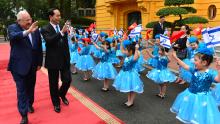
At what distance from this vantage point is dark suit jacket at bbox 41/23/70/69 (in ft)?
19.7

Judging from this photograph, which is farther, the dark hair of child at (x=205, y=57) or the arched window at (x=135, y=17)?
the arched window at (x=135, y=17)

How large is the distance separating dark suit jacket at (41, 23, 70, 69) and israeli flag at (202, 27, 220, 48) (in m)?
2.84

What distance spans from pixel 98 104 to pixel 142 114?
1231 millimetres

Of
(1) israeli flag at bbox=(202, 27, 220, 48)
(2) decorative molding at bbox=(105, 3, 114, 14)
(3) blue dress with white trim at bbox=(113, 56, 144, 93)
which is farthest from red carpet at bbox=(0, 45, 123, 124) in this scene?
(2) decorative molding at bbox=(105, 3, 114, 14)

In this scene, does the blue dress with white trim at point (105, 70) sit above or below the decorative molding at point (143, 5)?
below

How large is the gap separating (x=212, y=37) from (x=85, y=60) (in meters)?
5.69

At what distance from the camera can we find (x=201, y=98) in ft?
14.9

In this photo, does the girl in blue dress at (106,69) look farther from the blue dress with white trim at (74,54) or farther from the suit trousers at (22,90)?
the suit trousers at (22,90)

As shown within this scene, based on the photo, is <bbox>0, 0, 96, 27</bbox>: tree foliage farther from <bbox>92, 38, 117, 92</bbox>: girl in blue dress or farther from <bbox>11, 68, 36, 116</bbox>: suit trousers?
<bbox>11, 68, 36, 116</bbox>: suit trousers

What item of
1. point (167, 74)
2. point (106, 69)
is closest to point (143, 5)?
point (106, 69)

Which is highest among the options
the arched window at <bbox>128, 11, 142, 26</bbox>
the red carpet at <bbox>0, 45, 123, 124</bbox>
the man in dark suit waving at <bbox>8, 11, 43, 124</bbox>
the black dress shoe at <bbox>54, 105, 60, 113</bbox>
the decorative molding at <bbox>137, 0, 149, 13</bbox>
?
the decorative molding at <bbox>137, 0, 149, 13</bbox>

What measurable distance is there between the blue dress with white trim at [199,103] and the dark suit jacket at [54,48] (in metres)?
2.69

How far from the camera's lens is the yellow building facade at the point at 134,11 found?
60.3ft

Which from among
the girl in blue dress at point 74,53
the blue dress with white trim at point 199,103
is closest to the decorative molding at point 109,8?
the girl in blue dress at point 74,53
